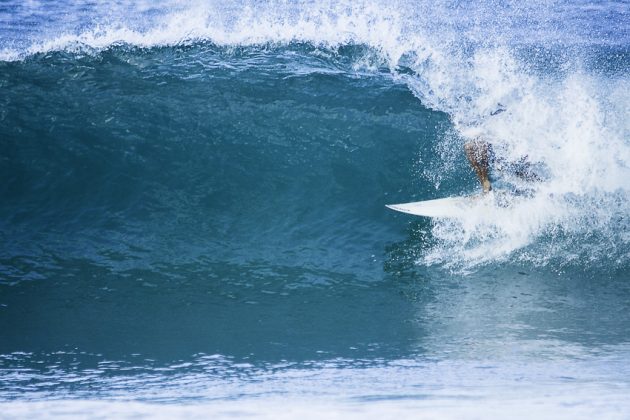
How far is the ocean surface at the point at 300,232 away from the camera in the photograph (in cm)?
364

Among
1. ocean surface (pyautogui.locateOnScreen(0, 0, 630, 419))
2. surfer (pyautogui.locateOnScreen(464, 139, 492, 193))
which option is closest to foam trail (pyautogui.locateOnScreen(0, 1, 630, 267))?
ocean surface (pyautogui.locateOnScreen(0, 0, 630, 419))

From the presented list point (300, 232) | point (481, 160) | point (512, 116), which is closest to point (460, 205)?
point (481, 160)

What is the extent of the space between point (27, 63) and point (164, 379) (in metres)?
6.35

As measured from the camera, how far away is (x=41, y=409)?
9.51 ft

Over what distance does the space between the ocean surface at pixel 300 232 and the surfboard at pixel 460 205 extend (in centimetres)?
10

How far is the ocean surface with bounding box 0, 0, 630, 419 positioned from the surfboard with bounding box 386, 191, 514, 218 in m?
0.10

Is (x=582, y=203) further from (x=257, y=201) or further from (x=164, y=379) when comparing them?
(x=164, y=379)

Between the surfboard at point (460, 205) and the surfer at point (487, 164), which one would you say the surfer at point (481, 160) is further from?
the surfboard at point (460, 205)

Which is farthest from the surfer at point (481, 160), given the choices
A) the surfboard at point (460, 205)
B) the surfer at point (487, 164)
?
the surfboard at point (460, 205)

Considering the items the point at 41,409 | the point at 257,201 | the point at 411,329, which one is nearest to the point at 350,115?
the point at 257,201

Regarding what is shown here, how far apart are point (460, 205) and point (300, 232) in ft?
5.26

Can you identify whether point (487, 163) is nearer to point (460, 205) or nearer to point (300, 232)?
point (460, 205)

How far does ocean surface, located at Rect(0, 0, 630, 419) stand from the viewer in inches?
143

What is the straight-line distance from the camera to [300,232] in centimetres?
643
